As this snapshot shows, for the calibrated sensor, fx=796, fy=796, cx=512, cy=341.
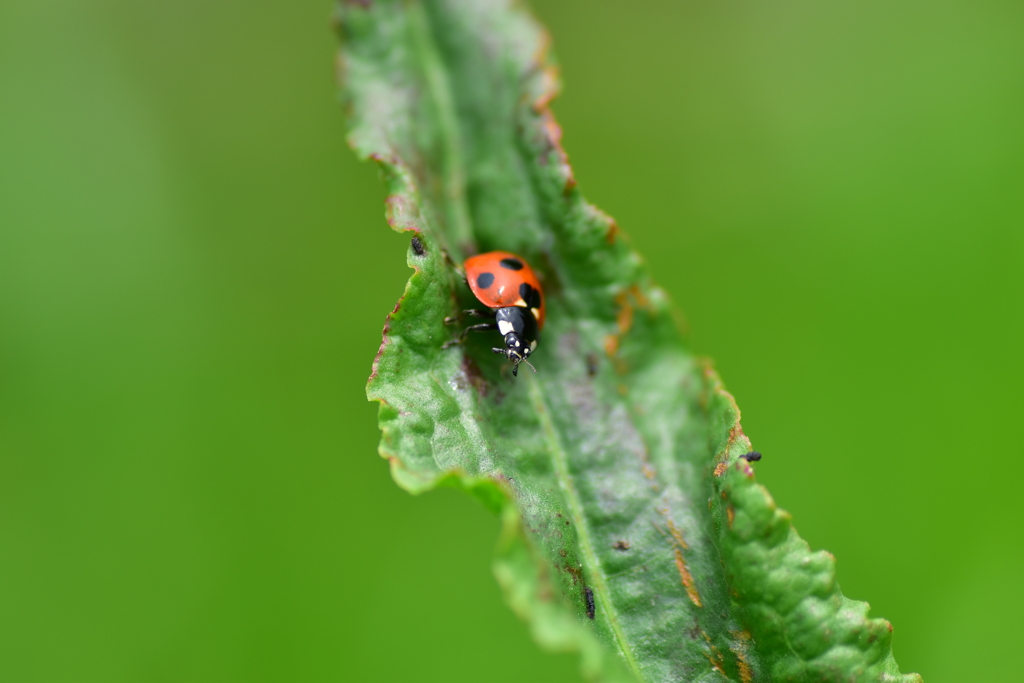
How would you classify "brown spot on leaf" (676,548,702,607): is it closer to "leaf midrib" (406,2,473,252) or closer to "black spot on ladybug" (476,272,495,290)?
"black spot on ladybug" (476,272,495,290)

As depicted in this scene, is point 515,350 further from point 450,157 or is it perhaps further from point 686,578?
point 686,578

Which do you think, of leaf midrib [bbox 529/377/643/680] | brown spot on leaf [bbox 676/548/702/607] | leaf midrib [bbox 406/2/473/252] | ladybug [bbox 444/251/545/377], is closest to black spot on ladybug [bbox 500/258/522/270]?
ladybug [bbox 444/251/545/377]

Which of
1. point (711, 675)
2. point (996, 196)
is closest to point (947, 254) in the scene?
point (996, 196)

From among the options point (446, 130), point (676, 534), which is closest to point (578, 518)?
point (676, 534)

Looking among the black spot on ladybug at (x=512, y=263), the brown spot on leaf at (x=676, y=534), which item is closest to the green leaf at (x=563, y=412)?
the brown spot on leaf at (x=676, y=534)

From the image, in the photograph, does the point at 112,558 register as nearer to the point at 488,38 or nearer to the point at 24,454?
the point at 24,454
